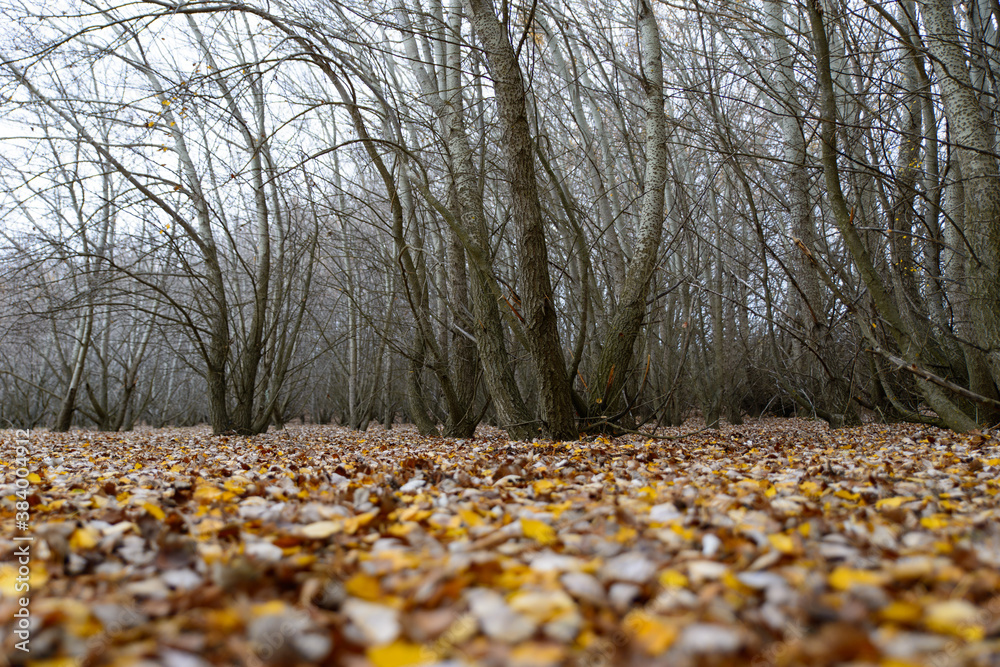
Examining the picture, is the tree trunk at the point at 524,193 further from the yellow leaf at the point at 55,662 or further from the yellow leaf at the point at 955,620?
the yellow leaf at the point at 55,662

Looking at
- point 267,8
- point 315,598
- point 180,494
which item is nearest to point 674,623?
point 315,598

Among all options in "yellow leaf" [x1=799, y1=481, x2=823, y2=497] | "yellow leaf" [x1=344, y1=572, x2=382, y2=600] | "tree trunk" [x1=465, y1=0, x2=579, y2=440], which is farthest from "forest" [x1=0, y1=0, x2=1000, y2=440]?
"yellow leaf" [x1=344, y1=572, x2=382, y2=600]

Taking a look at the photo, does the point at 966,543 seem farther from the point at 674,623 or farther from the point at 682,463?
the point at 682,463

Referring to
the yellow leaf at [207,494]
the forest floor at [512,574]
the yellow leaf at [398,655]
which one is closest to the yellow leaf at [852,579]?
the forest floor at [512,574]

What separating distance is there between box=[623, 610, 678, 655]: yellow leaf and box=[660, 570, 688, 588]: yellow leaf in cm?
14

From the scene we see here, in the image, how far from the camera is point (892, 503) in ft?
6.55

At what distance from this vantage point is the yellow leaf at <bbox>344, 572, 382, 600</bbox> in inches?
46.1

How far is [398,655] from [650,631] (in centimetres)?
43

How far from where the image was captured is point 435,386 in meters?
13.2

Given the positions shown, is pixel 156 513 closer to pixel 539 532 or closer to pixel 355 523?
pixel 355 523

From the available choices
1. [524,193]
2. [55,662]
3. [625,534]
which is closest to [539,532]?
[625,534]

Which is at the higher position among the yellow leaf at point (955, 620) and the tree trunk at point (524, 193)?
the tree trunk at point (524, 193)

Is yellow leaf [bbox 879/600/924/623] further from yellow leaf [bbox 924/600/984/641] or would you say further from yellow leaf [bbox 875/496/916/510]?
yellow leaf [bbox 875/496/916/510]

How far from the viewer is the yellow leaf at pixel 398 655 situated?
3.03ft
